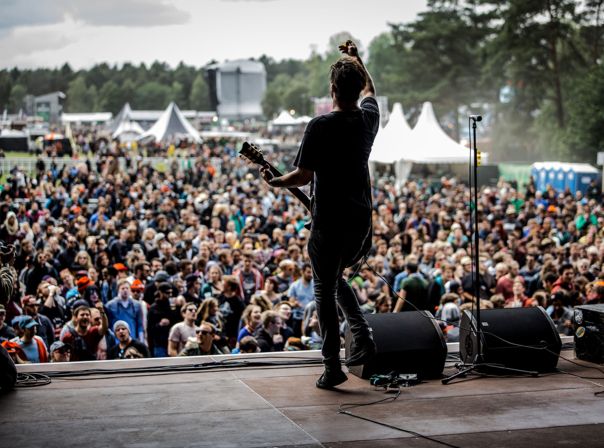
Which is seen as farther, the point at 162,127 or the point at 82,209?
the point at 162,127

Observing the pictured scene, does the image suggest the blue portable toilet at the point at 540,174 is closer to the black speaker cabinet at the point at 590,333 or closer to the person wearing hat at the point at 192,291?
the person wearing hat at the point at 192,291

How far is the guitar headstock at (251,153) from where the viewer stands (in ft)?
15.4

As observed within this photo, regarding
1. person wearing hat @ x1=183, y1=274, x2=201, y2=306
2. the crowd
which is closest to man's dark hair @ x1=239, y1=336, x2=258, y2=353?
the crowd

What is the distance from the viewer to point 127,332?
24.8ft

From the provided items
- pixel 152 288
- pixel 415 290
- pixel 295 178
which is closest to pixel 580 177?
pixel 415 290

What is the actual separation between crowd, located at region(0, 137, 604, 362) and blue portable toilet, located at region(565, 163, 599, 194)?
10.6 meters

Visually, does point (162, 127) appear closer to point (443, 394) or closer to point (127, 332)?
point (127, 332)

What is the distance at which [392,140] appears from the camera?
25312mm

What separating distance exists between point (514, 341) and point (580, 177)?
25683mm

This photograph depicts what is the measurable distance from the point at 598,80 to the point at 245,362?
109 feet

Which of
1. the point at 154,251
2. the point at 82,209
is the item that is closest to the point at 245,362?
the point at 154,251

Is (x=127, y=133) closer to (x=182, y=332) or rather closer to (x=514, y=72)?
(x=514, y=72)

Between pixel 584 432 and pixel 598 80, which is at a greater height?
pixel 598 80

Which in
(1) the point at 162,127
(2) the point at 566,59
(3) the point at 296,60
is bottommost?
(1) the point at 162,127
